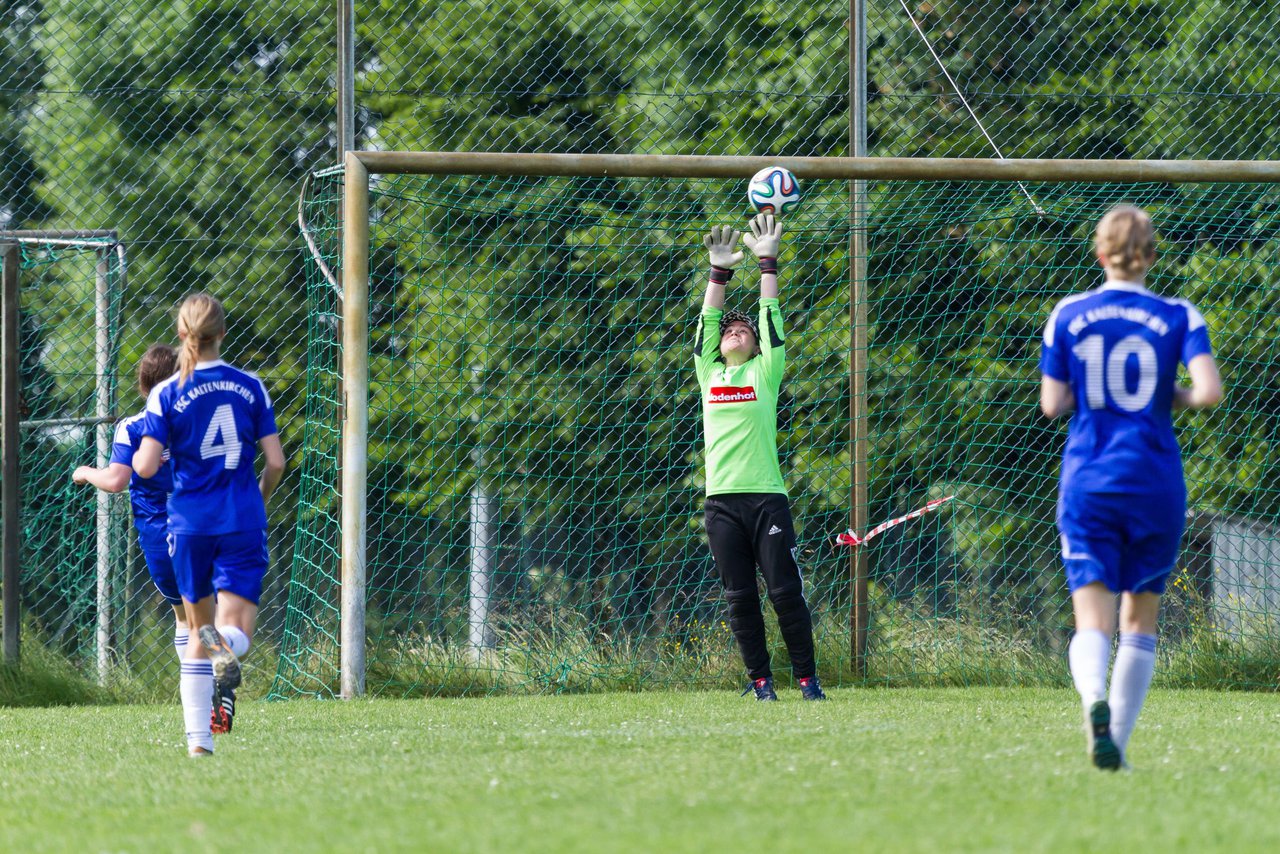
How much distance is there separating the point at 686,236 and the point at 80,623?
5.09m

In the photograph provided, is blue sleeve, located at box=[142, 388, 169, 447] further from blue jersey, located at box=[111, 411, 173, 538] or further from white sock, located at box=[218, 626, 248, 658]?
blue jersey, located at box=[111, 411, 173, 538]

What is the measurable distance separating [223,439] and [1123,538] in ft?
9.96

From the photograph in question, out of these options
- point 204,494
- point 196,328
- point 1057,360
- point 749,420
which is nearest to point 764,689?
point 749,420

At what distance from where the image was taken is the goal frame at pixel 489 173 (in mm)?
7809

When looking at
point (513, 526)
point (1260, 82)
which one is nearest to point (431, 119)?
point (513, 526)

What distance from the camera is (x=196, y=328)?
5.00 m

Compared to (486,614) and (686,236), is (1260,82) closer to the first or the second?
(686,236)

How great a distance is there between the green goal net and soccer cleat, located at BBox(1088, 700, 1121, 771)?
424 centimetres

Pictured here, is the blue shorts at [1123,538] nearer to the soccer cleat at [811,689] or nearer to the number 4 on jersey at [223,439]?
the number 4 on jersey at [223,439]

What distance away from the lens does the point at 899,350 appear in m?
9.16

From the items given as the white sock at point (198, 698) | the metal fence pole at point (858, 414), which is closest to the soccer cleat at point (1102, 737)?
the white sock at point (198, 698)

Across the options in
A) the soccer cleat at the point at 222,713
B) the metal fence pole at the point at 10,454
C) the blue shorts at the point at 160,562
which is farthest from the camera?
the metal fence pole at the point at 10,454

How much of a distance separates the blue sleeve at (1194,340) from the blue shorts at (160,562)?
454 cm

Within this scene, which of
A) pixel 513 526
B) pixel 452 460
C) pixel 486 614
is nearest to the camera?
pixel 486 614
